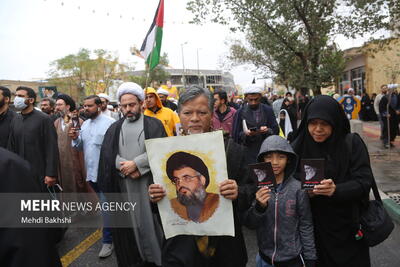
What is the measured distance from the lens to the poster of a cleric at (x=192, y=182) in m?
1.75

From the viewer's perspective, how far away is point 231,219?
1770 mm

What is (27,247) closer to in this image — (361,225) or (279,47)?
(361,225)

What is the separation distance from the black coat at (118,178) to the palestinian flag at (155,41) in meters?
2.17

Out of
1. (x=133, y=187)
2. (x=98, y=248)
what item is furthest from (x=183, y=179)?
(x=98, y=248)

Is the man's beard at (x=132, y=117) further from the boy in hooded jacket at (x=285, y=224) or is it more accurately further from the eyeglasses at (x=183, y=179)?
the eyeglasses at (x=183, y=179)

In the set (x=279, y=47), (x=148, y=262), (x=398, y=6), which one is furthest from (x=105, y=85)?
(x=148, y=262)

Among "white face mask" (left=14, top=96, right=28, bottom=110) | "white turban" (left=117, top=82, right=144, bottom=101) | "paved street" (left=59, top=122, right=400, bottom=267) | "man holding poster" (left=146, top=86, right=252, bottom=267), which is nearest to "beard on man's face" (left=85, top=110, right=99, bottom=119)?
"white face mask" (left=14, top=96, right=28, bottom=110)

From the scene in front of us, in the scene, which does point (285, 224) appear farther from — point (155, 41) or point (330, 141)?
point (155, 41)

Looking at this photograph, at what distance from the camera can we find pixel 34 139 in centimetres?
437

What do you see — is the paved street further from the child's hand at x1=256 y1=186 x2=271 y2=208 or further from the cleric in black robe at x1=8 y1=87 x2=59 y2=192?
the child's hand at x1=256 y1=186 x2=271 y2=208

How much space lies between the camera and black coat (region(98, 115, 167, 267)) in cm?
311

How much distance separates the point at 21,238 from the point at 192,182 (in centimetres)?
91

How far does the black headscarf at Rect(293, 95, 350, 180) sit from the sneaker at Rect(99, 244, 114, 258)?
2.77m

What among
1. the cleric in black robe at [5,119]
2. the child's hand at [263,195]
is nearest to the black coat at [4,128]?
the cleric in black robe at [5,119]
